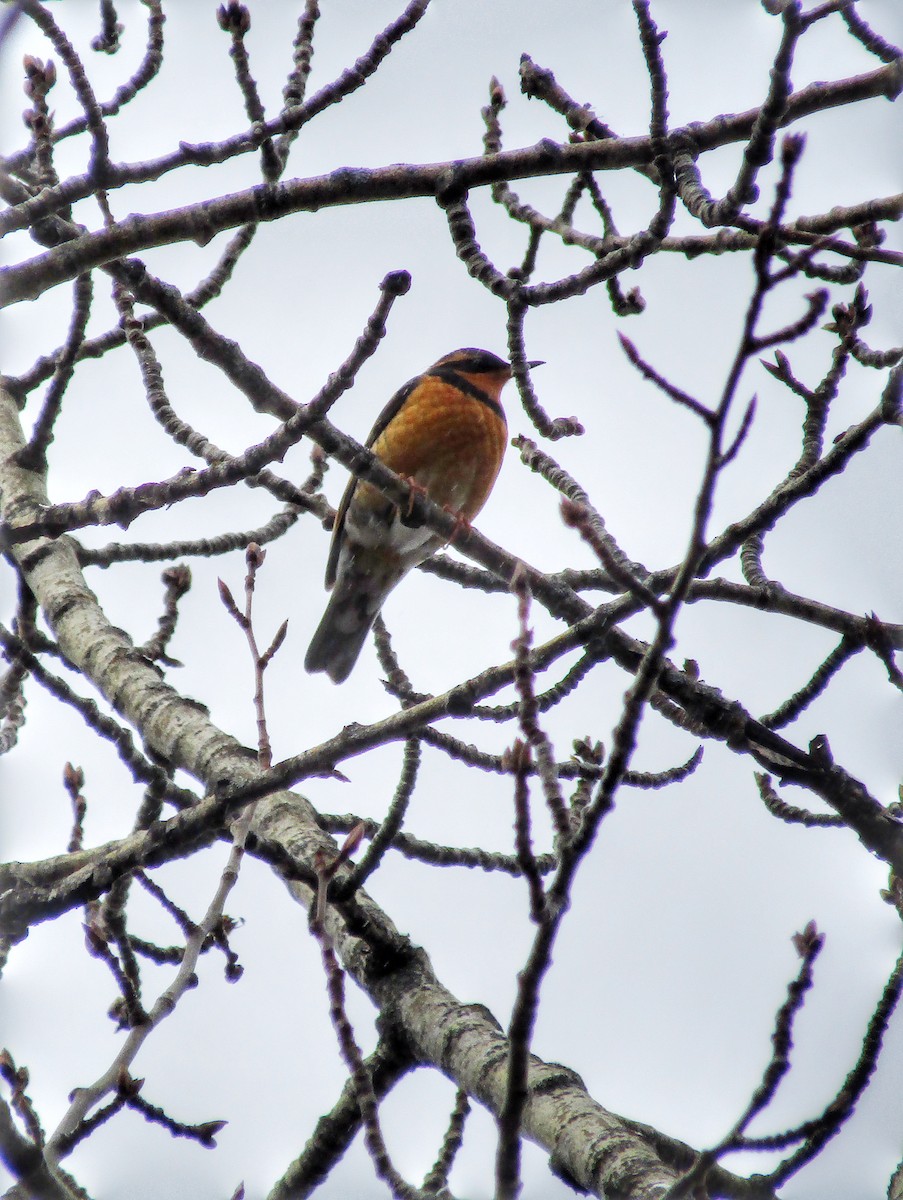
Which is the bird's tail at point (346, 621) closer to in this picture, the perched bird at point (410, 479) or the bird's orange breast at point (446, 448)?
the perched bird at point (410, 479)

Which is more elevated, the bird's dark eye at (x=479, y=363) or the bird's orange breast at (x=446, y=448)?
the bird's dark eye at (x=479, y=363)

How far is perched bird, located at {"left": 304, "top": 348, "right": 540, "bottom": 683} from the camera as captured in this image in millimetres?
5855

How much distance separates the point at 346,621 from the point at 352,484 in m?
0.80

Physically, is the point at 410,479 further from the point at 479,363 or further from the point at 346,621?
the point at 479,363

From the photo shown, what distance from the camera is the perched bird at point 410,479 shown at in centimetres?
Answer: 586

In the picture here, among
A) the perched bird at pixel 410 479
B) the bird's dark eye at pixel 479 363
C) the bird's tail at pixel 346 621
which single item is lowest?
the bird's tail at pixel 346 621

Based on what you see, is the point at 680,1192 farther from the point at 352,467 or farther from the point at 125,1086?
the point at 352,467

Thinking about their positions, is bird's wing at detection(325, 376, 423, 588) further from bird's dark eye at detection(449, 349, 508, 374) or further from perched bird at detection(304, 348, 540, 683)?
bird's dark eye at detection(449, 349, 508, 374)

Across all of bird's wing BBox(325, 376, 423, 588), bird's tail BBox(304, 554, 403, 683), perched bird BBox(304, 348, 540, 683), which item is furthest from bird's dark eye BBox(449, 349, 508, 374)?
bird's tail BBox(304, 554, 403, 683)

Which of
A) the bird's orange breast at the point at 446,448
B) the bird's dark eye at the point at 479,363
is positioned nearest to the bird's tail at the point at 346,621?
the bird's orange breast at the point at 446,448

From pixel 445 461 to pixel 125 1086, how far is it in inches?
152

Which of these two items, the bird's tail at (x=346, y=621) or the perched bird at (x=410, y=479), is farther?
the bird's tail at (x=346, y=621)

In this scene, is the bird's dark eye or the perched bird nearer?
the perched bird

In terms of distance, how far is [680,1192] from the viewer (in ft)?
5.86
